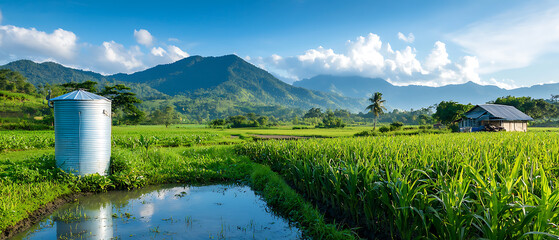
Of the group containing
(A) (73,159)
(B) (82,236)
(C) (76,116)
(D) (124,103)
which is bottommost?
(B) (82,236)

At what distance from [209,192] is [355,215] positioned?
210 inches

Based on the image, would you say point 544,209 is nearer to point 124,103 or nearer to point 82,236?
point 82,236

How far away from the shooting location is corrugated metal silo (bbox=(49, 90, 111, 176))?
27.1 ft

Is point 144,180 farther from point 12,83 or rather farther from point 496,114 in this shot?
point 12,83

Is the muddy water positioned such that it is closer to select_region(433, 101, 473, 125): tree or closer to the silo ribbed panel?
the silo ribbed panel

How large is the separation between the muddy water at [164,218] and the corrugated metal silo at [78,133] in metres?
1.12

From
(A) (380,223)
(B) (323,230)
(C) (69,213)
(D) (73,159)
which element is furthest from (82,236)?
(A) (380,223)

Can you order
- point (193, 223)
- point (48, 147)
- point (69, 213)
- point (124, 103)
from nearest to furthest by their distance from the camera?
point (193, 223) → point (69, 213) → point (48, 147) → point (124, 103)

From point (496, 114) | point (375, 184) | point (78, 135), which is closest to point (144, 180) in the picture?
point (78, 135)

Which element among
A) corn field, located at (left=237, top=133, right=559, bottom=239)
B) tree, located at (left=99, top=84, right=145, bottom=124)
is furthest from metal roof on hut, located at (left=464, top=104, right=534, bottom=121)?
tree, located at (left=99, top=84, right=145, bottom=124)

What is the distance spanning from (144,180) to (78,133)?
2557mm

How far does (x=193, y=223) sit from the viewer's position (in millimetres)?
6230

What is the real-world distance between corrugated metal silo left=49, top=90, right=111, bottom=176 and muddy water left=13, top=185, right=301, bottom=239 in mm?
1120

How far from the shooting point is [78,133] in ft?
27.1
